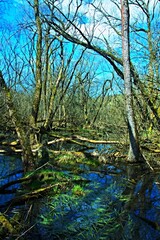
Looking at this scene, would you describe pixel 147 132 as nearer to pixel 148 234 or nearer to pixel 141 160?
pixel 141 160

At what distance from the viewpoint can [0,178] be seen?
6.65 metres

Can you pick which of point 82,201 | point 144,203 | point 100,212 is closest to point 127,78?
point 144,203

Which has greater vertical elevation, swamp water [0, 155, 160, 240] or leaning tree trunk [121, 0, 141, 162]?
leaning tree trunk [121, 0, 141, 162]

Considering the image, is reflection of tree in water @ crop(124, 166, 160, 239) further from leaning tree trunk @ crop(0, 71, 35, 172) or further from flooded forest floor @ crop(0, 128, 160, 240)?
leaning tree trunk @ crop(0, 71, 35, 172)

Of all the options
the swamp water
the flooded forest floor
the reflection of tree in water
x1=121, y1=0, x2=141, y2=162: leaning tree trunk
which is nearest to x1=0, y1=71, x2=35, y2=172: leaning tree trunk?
the flooded forest floor

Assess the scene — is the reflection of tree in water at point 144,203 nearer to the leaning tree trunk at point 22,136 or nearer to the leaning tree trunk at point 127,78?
the leaning tree trunk at point 127,78

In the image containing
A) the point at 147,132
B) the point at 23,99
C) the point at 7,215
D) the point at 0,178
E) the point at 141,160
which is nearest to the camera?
the point at 7,215

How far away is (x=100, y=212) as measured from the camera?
4.91 metres

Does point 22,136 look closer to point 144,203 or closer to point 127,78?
point 144,203

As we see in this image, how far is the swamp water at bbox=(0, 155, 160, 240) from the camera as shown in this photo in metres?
4.03

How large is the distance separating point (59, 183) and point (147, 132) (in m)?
5.02

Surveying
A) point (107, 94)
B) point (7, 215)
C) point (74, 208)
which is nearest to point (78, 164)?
point (74, 208)

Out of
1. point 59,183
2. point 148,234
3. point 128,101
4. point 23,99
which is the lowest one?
point 148,234

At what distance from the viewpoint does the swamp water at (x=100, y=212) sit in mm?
4027
